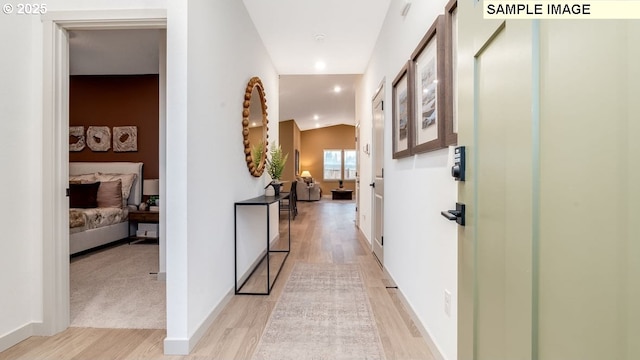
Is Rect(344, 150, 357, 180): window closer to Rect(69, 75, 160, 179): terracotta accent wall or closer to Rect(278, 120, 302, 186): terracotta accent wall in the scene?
Rect(278, 120, 302, 186): terracotta accent wall

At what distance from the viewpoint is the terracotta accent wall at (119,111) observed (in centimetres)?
474

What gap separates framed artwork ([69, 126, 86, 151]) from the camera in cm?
473

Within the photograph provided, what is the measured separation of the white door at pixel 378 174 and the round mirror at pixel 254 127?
1.40 metres

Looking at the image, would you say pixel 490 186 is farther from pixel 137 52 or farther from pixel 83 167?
pixel 83 167

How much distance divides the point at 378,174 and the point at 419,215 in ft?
5.28

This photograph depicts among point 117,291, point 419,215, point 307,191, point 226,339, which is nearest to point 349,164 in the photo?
point 307,191

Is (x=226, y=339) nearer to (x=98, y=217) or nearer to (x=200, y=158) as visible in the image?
(x=200, y=158)

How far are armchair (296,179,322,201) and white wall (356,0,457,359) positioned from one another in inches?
297

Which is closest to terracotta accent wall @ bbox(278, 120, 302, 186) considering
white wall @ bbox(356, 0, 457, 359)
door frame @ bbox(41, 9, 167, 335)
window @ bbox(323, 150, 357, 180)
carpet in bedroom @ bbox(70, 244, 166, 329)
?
window @ bbox(323, 150, 357, 180)

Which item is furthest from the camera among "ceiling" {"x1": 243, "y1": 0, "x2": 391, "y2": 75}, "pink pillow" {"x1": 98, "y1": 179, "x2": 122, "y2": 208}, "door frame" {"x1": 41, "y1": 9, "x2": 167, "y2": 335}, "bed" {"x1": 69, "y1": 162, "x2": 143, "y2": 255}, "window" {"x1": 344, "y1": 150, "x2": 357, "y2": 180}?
"window" {"x1": 344, "y1": 150, "x2": 357, "y2": 180}

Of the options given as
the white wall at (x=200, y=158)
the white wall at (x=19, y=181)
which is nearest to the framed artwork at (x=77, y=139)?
the white wall at (x=19, y=181)

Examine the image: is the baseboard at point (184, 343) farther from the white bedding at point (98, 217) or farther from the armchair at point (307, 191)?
the armchair at point (307, 191)

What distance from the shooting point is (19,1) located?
1739 mm

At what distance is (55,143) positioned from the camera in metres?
1.81
